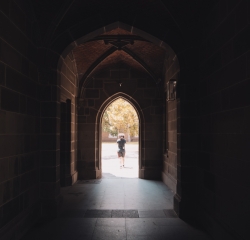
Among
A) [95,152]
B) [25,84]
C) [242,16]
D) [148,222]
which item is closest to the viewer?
[242,16]

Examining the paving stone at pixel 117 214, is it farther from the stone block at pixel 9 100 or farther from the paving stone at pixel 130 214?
the stone block at pixel 9 100

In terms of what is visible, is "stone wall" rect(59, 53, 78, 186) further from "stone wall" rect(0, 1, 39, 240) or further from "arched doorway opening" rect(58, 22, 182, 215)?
"stone wall" rect(0, 1, 39, 240)

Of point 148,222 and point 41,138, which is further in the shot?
point 41,138

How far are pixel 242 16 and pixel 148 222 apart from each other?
278cm

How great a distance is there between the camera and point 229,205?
8.36 ft

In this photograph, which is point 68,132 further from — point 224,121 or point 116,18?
point 224,121

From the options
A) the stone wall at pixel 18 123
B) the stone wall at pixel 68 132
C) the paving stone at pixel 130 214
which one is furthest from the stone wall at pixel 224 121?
the stone wall at pixel 68 132

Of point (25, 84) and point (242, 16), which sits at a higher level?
point (242, 16)

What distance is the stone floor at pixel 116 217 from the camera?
2928mm

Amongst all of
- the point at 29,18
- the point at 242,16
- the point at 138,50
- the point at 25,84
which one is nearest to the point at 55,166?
the point at 25,84

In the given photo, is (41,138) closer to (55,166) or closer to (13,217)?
(55,166)

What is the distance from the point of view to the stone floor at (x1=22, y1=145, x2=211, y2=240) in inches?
115

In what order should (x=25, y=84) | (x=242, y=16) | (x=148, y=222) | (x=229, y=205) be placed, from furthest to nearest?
1. (x=148, y=222)
2. (x=25, y=84)
3. (x=229, y=205)
4. (x=242, y=16)

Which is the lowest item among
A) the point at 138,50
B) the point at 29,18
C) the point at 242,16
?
the point at 242,16
